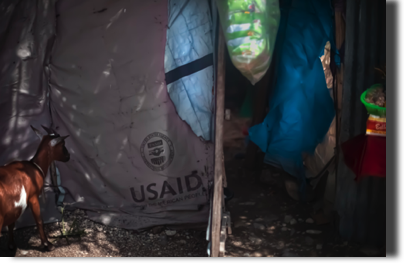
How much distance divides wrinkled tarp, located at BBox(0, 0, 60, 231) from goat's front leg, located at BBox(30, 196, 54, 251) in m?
0.50

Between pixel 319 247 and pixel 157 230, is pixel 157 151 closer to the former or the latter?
pixel 157 230

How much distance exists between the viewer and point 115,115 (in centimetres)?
390

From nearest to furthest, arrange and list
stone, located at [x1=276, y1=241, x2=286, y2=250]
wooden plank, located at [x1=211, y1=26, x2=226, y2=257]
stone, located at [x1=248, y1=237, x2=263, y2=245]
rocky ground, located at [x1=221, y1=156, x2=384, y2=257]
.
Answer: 1. wooden plank, located at [x1=211, y1=26, x2=226, y2=257]
2. rocky ground, located at [x1=221, y1=156, x2=384, y2=257]
3. stone, located at [x1=276, y1=241, x2=286, y2=250]
4. stone, located at [x1=248, y1=237, x2=263, y2=245]

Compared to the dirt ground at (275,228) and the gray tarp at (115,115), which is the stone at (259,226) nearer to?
the dirt ground at (275,228)

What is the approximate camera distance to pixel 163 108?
3.83 meters

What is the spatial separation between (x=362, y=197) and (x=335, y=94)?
993 mm

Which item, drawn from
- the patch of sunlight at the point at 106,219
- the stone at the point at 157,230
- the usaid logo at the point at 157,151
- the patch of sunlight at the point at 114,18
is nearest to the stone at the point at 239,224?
the stone at the point at 157,230

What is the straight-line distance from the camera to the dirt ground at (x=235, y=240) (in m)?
3.45

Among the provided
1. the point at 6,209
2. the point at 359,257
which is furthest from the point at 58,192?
the point at 359,257

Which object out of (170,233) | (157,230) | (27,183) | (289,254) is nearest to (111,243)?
(157,230)

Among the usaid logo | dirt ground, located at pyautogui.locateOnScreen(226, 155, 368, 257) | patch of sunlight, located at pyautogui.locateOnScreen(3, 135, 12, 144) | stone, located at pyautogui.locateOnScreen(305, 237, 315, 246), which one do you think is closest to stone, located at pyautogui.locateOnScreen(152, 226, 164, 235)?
the usaid logo

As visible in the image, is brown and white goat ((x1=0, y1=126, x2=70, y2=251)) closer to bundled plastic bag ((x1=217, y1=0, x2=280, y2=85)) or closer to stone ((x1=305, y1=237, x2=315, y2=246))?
bundled plastic bag ((x1=217, y1=0, x2=280, y2=85))

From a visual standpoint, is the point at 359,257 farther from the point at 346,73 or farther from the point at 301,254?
the point at 346,73

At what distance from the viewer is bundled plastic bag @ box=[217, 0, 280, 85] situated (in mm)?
2824
